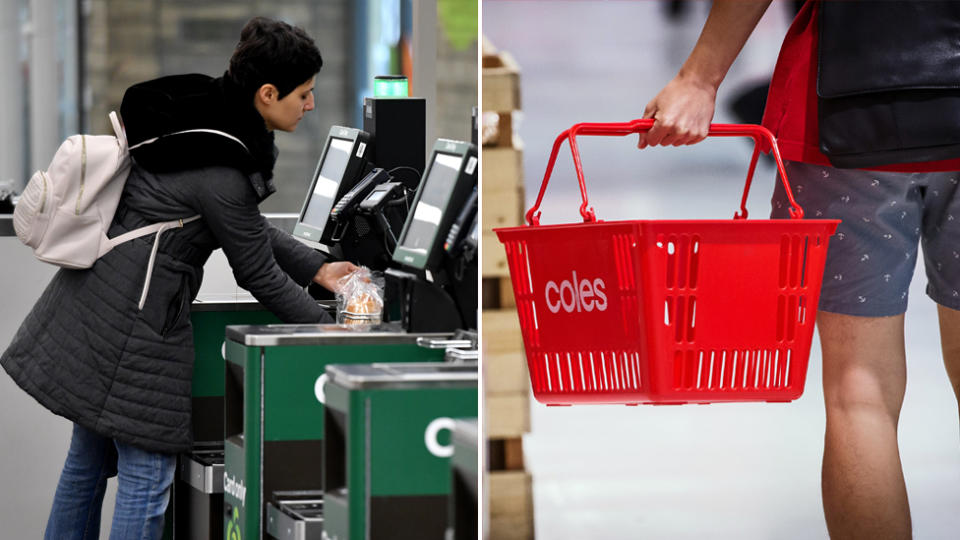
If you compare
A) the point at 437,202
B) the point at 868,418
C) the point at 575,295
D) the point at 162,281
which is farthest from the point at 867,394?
the point at 162,281

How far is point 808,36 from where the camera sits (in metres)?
2.36

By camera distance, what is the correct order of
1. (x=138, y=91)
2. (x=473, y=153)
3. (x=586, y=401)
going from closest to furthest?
(x=586, y=401) → (x=473, y=153) → (x=138, y=91)

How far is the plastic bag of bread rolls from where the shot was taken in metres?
3.43

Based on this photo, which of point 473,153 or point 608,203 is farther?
point 473,153

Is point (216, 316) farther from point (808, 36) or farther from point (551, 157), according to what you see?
point (808, 36)

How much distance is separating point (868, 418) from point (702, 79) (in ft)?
2.17

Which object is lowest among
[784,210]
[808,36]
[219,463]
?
[219,463]

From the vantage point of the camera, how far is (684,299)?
85.0 inches

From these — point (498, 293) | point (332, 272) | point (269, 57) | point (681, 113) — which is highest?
point (269, 57)

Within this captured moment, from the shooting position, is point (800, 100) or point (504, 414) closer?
point (800, 100)

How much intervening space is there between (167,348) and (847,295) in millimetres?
1884

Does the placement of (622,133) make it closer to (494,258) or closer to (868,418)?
(494,258)

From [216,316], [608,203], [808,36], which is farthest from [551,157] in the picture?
[216,316]

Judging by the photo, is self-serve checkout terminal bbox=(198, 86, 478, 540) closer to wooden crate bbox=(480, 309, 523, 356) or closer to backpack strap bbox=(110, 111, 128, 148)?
wooden crate bbox=(480, 309, 523, 356)
